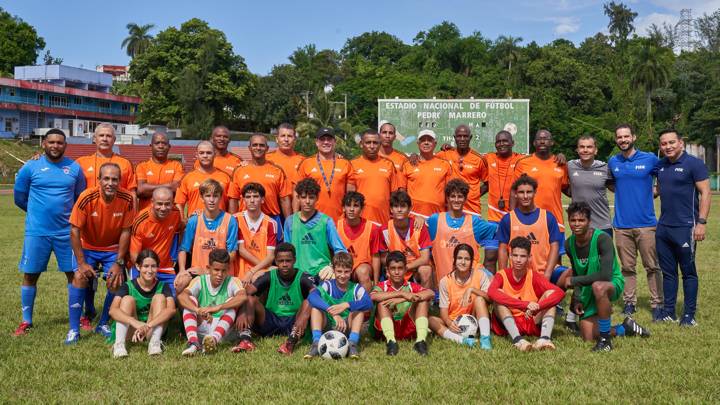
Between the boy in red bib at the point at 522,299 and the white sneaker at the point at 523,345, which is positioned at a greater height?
the boy in red bib at the point at 522,299

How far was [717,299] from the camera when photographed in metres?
8.52

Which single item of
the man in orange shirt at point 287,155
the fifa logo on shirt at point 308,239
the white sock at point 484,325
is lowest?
the white sock at point 484,325

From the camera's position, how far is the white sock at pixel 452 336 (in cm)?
635

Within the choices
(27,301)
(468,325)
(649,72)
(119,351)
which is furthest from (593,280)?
(649,72)

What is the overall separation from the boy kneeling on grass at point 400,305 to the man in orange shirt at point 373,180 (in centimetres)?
151

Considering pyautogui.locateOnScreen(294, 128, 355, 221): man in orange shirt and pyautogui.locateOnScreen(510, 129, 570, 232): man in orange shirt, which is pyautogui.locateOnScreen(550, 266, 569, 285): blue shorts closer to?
pyautogui.locateOnScreen(510, 129, 570, 232): man in orange shirt

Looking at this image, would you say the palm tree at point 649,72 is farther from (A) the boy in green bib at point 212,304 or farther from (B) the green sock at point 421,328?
(A) the boy in green bib at point 212,304

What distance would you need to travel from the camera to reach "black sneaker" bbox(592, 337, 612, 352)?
601cm

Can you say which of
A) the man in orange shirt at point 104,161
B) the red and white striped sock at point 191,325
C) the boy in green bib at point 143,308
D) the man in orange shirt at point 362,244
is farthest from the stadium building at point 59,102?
the red and white striped sock at point 191,325

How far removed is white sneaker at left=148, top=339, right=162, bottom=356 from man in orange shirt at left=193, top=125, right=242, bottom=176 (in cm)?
271

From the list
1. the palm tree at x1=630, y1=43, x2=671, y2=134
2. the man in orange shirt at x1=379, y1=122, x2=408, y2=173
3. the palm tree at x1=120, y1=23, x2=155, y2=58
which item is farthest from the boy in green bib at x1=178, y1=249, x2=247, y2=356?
the palm tree at x1=120, y1=23, x2=155, y2=58

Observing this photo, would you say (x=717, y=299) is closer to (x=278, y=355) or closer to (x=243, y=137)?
(x=278, y=355)

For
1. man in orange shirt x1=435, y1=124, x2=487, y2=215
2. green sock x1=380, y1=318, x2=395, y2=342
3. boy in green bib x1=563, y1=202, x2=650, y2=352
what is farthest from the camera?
man in orange shirt x1=435, y1=124, x2=487, y2=215

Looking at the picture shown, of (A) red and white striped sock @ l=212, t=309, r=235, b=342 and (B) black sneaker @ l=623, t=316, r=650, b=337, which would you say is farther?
(B) black sneaker @ l=623, t=316, r=650, b=337
